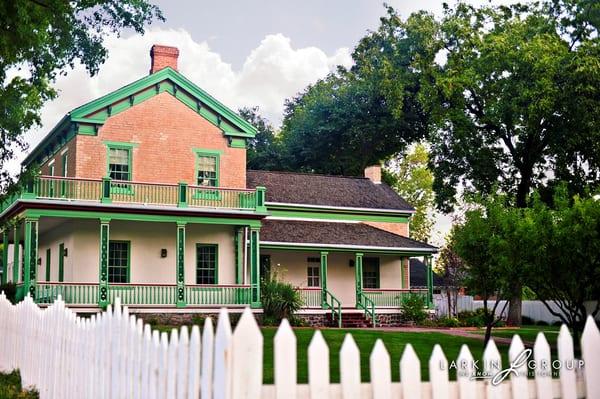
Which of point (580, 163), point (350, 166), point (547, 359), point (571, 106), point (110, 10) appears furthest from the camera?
point (350, 166)

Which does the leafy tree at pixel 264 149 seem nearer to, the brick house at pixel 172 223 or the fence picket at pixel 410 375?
the brick house at pixel 172 223

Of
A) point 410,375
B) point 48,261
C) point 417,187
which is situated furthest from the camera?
point 417,187

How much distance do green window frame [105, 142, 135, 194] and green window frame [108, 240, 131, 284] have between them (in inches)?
98.2

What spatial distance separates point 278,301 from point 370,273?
299 inches

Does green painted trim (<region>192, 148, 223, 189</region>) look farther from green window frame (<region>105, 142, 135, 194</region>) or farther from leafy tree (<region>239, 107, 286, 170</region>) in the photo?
leafy tree (<region>239, 107, 286, 170</region>)

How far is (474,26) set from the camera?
3934 centimetres

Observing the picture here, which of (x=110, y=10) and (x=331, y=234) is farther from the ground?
(x=110, y=10)

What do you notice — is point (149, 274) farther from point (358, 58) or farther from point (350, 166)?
point (358, 58)

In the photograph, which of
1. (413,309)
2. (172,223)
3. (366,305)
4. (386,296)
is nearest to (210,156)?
(172,223)

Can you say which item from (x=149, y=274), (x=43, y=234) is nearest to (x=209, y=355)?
(x=149, y=274)

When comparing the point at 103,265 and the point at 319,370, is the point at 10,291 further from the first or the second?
the point at 319,370

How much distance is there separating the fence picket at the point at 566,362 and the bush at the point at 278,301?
2411 cm

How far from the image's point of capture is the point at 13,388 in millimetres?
10828

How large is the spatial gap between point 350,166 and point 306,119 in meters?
4.36
